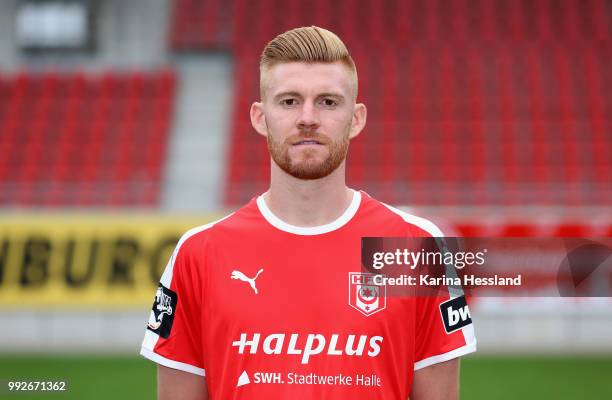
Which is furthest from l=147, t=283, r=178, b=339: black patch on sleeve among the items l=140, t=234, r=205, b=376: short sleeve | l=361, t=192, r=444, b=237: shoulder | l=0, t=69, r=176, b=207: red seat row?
l=0, t=69, r=176, b=207: red seat row

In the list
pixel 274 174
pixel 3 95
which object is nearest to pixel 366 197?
pixel 274 174

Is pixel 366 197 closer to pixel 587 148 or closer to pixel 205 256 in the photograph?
pixel 205 256

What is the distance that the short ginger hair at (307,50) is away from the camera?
7.55 ft

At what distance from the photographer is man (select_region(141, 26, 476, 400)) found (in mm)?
2305

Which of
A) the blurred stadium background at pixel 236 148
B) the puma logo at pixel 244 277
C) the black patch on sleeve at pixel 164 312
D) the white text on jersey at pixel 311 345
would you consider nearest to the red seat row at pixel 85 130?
the blurred stadium background at pixel 236 148

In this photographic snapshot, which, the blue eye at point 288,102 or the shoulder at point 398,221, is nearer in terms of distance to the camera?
the blue eye at point 288,102

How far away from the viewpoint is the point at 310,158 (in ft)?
7.50

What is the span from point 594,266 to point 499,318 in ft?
23.2

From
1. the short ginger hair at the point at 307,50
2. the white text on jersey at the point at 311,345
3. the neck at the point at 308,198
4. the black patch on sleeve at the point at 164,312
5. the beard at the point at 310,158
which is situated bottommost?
the white text on jersey at the point at 311,345

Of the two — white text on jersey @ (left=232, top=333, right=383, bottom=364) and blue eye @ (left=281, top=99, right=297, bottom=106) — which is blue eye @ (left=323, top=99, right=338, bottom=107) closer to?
blue eye @ (left=281, top=99, right=297, bottom=106)

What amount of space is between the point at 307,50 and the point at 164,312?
86 cm

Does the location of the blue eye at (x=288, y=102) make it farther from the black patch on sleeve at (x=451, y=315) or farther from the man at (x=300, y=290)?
the black patch on sleeve at (x=451, y=315)

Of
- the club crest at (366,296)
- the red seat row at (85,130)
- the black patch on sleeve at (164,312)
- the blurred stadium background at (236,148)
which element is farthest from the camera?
the red seat row at (85,130)

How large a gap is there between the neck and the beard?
0.08m
